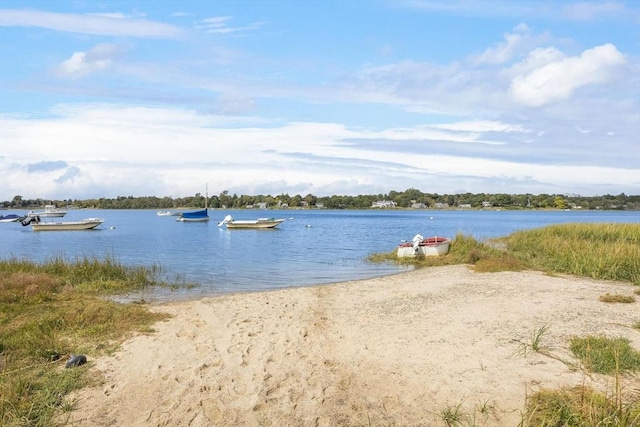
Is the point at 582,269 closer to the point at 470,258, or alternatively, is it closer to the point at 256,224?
the point at 470,258

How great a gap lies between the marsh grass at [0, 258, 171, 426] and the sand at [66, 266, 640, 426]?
385mm

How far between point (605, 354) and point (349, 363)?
401 cm

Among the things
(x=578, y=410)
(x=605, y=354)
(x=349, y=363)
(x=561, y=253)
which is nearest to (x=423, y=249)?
(x=561, y=253)

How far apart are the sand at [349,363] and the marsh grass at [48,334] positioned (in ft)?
1.26

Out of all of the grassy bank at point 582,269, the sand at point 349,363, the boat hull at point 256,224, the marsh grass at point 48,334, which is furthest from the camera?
the boat hull at point 256,224

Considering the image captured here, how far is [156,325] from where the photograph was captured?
11.3 meters

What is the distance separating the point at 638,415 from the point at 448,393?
94.2 inches

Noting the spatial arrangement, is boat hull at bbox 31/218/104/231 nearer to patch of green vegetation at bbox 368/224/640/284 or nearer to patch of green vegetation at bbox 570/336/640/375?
patch of green vegetation at bbox 368/224/640/284

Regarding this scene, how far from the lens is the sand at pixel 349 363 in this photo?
675 cm

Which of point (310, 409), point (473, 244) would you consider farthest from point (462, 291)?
point (473, 244)

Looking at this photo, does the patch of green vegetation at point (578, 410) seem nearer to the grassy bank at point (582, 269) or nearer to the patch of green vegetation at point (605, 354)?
the grassy bank at point (582, 269)

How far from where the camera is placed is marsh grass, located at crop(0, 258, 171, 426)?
22.5 feet

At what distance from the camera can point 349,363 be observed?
28.1 feet

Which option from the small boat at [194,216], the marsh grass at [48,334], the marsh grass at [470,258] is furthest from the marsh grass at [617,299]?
the small boat at [194,216]
